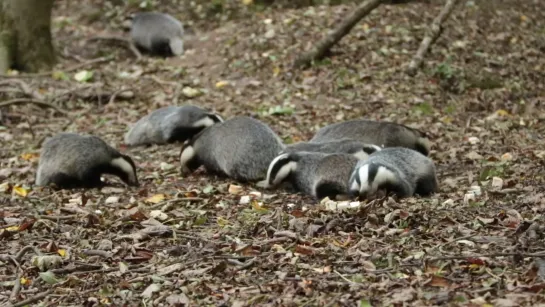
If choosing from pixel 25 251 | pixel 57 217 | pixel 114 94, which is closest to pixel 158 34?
pixel 114 94

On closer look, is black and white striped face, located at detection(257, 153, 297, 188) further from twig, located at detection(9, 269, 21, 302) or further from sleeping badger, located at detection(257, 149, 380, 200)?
twig, located at detection(9, 269, 21, 302)

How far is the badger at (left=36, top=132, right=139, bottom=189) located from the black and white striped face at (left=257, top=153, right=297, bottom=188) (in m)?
1.22

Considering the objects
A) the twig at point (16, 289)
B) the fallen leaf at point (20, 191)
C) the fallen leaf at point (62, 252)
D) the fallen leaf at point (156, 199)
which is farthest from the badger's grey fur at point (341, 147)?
the twig at point (16, 289)

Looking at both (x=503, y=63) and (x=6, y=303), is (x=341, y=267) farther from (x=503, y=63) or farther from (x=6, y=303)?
(x=503, y=63)

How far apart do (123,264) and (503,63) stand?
690cm

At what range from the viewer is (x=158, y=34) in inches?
479

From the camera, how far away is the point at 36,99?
9.89m

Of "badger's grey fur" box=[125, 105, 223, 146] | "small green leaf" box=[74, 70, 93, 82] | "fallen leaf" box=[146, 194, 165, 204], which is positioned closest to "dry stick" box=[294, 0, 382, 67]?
"badger's grey fur" box=[125, 105, 223, 146]

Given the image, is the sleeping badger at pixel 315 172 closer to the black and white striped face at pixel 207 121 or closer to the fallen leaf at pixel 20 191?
the black and white striped face at pixel 207 121

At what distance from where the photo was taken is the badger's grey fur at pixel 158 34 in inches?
482

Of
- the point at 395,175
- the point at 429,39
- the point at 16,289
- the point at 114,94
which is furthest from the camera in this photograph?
the point at 429,39

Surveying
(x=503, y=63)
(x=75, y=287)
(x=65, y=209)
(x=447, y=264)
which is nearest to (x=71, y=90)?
(x=65, y=209)

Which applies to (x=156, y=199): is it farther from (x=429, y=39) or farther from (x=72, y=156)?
(x=429, y=39)

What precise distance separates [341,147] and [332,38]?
364 centimetres
